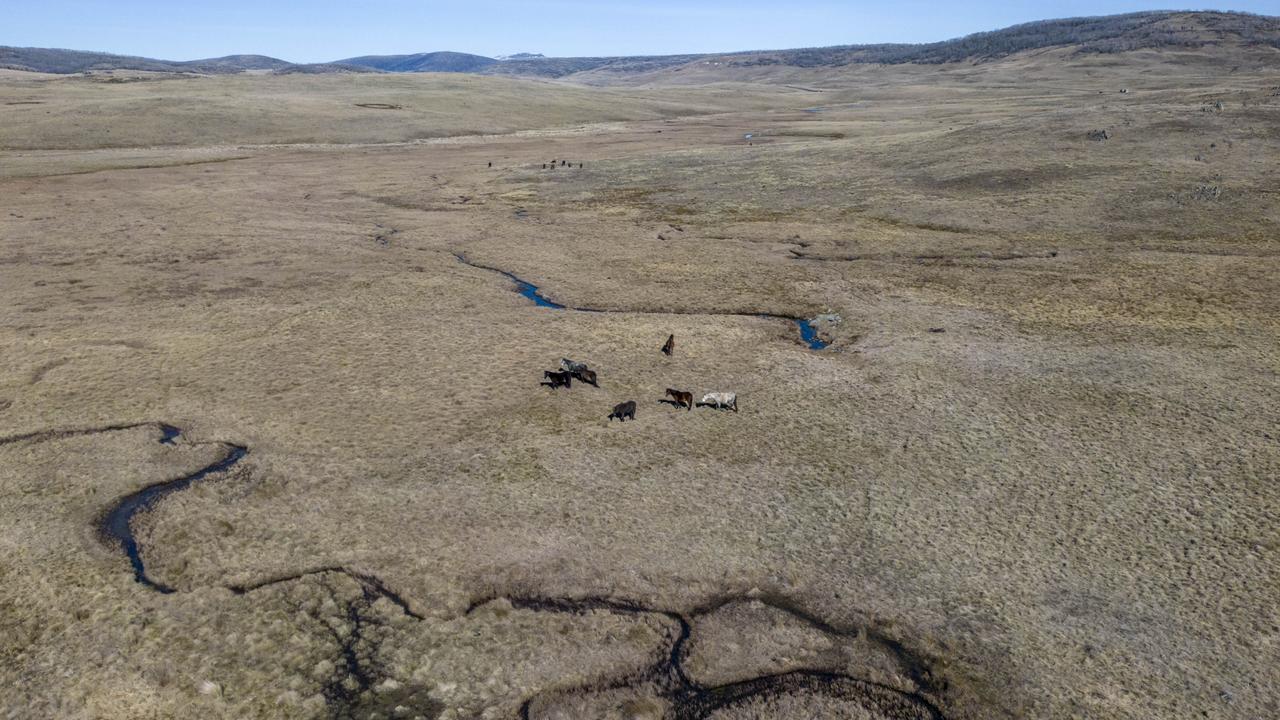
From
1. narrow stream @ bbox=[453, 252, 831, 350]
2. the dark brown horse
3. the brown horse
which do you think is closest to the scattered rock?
the dark brown horse

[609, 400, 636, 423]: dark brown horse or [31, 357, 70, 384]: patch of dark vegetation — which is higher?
[31, 357, 70, 384]: patch of dark vegetation

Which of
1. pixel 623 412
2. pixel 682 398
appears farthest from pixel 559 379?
pixel 682 398

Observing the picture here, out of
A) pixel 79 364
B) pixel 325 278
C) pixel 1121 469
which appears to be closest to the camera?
pixel 1121 469

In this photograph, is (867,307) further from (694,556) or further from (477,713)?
(477,713)

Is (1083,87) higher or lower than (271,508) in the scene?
higher

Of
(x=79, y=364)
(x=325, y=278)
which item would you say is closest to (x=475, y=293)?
(x=325, y=278)

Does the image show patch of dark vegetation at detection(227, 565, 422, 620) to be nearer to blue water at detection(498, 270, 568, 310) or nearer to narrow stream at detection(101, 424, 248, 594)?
narrow stream at detection(101, 424, 248, 594)

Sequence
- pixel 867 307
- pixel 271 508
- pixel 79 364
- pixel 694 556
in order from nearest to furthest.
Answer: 1. pixel 694 556
2. pixel 271 508
3. pixel 79 364
4. pixel 867 307

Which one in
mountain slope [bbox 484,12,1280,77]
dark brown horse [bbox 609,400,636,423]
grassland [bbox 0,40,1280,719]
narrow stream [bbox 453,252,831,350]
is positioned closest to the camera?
grassland [bbox 0,40,1280,719]
